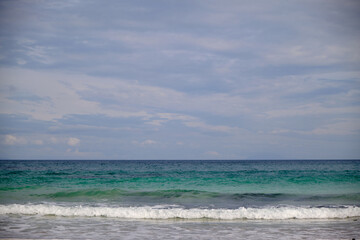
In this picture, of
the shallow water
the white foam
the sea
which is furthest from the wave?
the shallow water

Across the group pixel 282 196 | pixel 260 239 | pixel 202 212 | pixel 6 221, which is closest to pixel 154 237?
pixel 260 239

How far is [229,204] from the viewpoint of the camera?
1577cm

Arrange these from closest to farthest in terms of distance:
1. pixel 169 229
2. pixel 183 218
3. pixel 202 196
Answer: pixel 169 229
pixel 183 218
pixel 202 196

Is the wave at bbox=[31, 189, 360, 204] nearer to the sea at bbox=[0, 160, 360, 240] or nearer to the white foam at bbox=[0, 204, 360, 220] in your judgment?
the sea at bbox=[0, 160, 360, 240]

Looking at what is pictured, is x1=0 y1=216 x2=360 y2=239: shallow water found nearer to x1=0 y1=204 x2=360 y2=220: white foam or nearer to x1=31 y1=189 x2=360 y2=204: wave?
x1=0 y1=204 x2=360 y2=220: white foam

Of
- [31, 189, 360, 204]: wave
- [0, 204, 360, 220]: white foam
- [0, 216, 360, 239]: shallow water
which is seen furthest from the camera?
[31, 189, 360, 204]: wave

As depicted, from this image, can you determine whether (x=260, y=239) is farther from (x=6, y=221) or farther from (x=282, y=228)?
(x=6, y=221)

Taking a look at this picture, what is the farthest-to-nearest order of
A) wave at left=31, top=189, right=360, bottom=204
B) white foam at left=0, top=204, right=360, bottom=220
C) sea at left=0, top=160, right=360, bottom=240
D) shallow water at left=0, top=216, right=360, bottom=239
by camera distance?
1. wave at left=31, top=189, right=360, bottom=204
2. white foam at left=0, top=204, right=360, bottom=220
3. sea at left=0, top=160, right=360, bottom=240
4. shallow water at left=0, top=216, right=360, bottom=239

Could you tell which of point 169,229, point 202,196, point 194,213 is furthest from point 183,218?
point 202,196

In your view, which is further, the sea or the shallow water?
the sea

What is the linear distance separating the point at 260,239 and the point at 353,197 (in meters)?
10.9

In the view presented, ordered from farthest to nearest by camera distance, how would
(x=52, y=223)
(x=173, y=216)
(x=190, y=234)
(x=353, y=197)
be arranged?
1. (x=353, y=197)
2. (x=173, y=216)
3. (x=52, y=223)
4. (x=190, y=234)

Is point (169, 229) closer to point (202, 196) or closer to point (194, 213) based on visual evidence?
point (194, 213)

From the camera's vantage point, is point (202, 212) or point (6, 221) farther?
point (202, 212)
